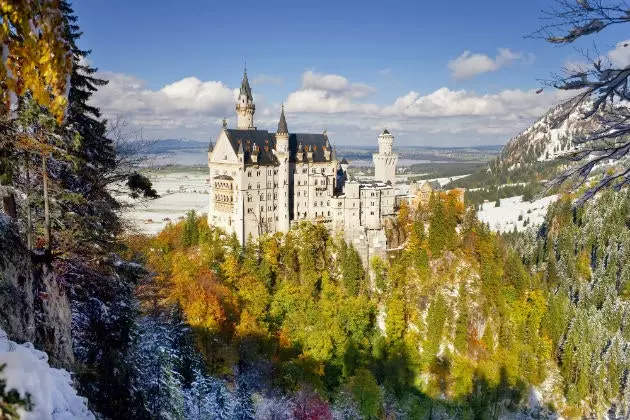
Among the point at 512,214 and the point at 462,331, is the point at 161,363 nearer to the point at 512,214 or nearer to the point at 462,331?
the point at 462,331

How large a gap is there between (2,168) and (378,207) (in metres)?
59.7

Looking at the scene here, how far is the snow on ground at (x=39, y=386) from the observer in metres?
6.08

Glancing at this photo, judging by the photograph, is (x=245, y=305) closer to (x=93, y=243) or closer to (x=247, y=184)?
(x=247, y=184)

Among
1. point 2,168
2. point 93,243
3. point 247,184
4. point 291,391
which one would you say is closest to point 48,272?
point 2,168

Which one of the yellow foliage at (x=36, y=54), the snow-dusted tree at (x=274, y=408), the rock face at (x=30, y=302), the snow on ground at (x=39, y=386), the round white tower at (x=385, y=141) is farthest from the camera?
the round white tower at (x=385, y=141)

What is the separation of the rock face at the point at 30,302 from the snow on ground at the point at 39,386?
2495 millimetres

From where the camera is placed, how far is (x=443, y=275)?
6562cm

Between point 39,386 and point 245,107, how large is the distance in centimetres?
7326

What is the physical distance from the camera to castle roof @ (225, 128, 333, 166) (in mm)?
67125

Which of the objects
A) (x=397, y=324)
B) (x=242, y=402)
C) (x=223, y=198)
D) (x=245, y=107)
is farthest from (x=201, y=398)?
(x=245, y=107)

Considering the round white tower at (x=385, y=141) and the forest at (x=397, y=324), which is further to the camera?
the round white tower at (x=385, y=141)

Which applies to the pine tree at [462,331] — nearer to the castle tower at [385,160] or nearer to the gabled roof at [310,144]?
the castle tower at [385,160]

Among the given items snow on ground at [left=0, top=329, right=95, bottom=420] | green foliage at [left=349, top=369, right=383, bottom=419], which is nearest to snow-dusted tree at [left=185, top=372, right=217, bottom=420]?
green foliage at [left=349, top=369, right=383, bottom=419]

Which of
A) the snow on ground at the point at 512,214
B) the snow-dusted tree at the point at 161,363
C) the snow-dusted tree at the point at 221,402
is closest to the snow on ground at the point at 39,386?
the snow-dusted tree at the point at 161,363
